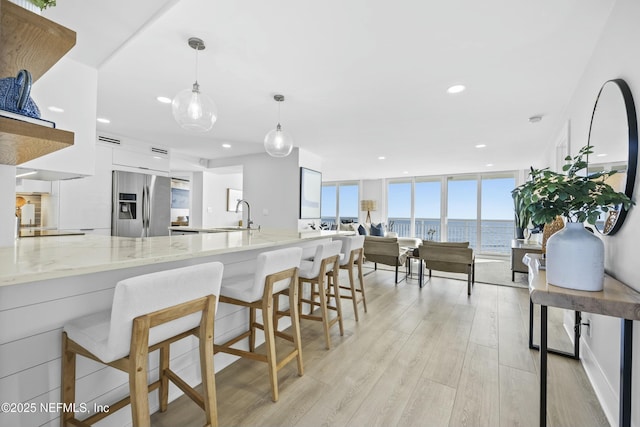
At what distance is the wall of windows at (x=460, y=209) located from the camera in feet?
25.5

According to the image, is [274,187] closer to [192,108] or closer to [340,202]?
[192,108]

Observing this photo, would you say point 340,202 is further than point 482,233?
Yes

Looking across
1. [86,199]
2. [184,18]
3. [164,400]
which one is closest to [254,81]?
[184,18]

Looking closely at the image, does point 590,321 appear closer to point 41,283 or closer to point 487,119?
point 487,119

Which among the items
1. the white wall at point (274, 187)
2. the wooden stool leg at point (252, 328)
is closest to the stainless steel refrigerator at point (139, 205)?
the white wall at point (274, 187)

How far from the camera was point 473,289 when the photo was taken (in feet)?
14.1

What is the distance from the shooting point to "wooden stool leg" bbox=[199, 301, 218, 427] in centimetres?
122

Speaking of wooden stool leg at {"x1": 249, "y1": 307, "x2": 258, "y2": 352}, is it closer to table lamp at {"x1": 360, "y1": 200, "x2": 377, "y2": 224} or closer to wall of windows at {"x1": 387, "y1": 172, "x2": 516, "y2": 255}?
wall of windows at {"x1": 387, "y1": 172, "x2": 516, "y2": 255}

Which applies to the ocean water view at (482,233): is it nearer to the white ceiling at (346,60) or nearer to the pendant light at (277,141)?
the white ceiling at (346,60)

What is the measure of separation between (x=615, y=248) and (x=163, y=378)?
2704mm

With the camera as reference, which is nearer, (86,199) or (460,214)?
(86,199)

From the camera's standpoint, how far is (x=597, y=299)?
3.75 feet

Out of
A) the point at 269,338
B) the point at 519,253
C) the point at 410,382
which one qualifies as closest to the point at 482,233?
the point at 519,253

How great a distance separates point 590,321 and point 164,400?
116 inches
